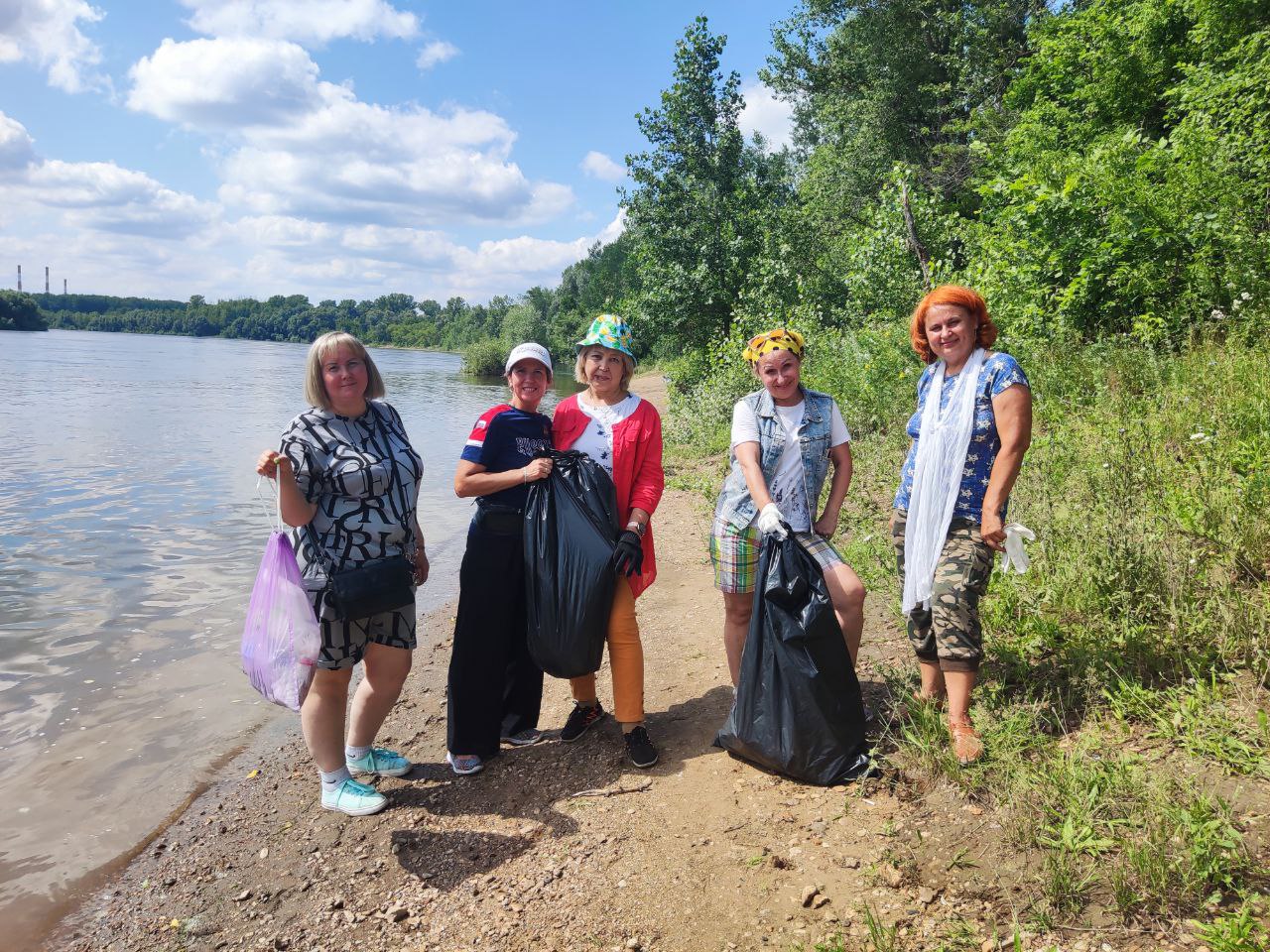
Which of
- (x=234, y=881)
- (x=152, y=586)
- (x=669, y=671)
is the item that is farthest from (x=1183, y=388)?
(x=152, y=586)

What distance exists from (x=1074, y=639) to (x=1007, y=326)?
16.9 ft

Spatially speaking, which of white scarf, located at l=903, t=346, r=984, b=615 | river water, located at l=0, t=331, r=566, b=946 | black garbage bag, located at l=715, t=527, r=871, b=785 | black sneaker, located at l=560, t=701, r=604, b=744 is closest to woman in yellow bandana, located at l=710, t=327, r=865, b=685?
black garbage bag, located at l=715, t=527, r=871, b=785

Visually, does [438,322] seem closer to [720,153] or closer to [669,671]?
[720,153]

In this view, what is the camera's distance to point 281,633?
291cm

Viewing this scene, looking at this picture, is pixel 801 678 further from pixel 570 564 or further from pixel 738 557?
pixel 570 564

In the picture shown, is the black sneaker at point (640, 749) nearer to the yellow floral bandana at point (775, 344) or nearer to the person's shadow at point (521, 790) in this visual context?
the person's shadow at point (521, 790)

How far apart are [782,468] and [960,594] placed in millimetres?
861

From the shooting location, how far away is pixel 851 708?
2.98m

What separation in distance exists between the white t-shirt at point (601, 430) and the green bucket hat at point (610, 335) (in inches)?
10.4

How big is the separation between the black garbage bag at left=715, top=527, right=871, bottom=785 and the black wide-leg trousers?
43.8 inches

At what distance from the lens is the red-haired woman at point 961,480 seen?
2.73 m

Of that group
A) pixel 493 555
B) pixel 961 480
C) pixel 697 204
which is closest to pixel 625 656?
pixel 493 555

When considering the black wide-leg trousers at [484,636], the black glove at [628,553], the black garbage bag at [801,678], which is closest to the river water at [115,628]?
the black wide-leg trousers at [484,636]

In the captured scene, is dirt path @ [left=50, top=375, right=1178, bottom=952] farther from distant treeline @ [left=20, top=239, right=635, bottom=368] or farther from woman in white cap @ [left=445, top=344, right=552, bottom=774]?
distant treeline @ [left=20, top=239, right=635, bottom=368]
